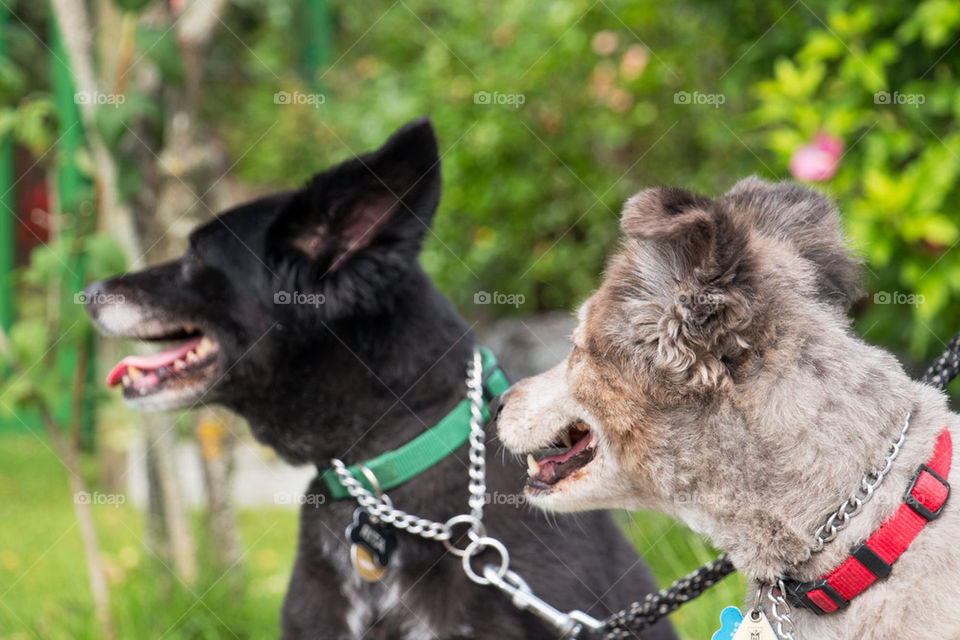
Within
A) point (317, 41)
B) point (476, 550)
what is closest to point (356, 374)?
point (476, 550)

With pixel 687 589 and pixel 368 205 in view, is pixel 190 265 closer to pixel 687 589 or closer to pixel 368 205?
pixel 368 205

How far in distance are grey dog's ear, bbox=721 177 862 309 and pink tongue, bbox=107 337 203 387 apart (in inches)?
68.9

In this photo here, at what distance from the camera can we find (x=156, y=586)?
13.3 ft

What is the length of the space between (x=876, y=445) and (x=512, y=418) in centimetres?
83

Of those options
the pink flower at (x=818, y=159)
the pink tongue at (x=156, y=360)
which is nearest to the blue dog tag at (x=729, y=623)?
the pink tongue at (x=156, y=360)

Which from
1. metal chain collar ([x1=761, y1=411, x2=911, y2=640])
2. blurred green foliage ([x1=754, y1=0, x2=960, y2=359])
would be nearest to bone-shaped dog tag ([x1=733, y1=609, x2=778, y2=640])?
metal chain collar ([x1=761, y1=411, x2=911, y2=640])

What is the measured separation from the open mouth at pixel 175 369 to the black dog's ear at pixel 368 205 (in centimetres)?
40

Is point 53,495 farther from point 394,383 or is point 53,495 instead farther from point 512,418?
point 512,418

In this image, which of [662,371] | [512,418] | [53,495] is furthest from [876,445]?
Answer: [53,495]

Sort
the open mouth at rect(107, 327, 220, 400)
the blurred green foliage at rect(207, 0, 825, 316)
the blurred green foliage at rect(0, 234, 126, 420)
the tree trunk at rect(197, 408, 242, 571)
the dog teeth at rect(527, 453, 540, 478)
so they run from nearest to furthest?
1. the dog teeth at rect(527, 453, 540, 478)
2. the open mouth at rect(107, 327, 220, 400)
3. the blurred green foliage at rect(0, 234, 126, 420)
4. the tree trunk at rect(197, 408, 242, 571)
5. the blurred green foliage at rect(207, 0, 825, 316)

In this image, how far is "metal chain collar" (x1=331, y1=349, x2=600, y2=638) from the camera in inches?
91.7

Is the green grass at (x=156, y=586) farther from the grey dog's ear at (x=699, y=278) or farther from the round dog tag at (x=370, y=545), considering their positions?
the grey dog's ear at (x=699, y=278)

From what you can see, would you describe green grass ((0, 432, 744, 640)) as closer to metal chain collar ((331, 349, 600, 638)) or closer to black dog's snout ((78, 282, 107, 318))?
metal chain collar ((331, 349, 600, 638))

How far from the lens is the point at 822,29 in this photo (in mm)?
4410
